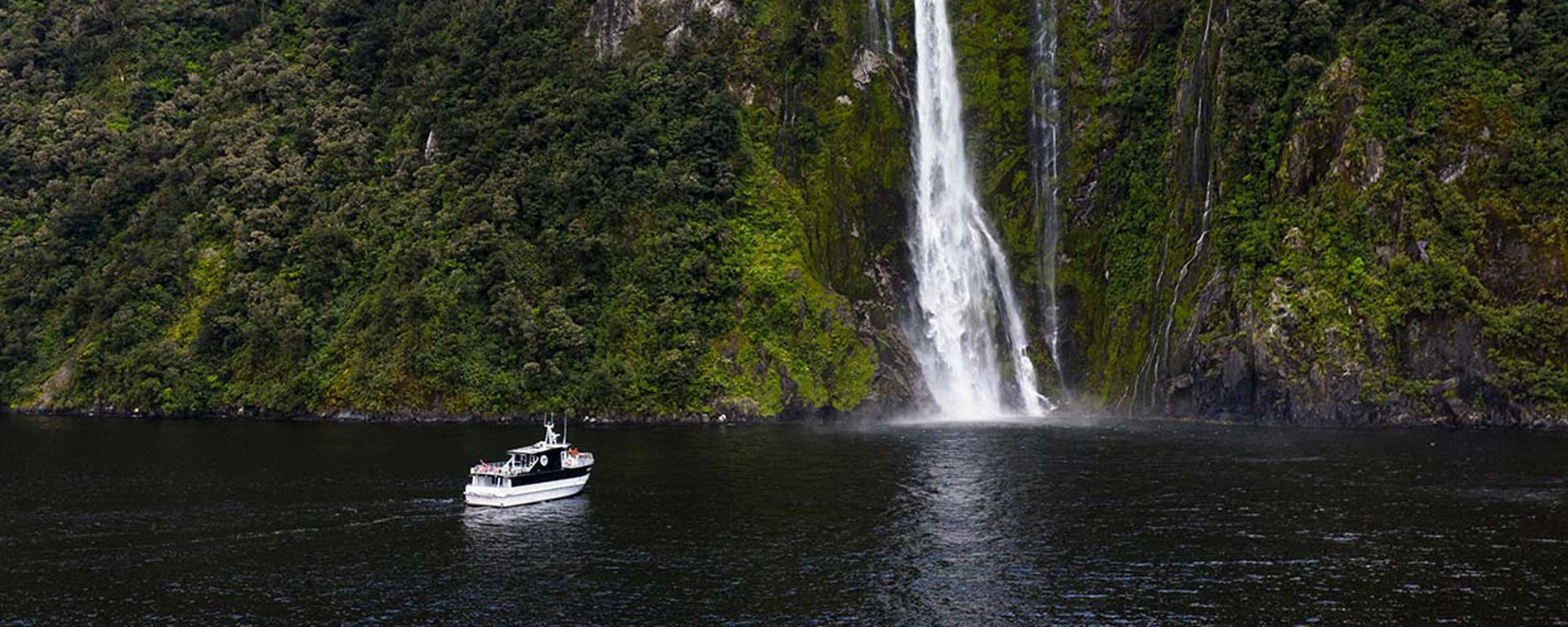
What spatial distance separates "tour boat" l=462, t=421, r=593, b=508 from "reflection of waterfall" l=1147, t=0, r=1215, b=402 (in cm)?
4834

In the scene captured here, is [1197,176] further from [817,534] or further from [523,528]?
[523,528]

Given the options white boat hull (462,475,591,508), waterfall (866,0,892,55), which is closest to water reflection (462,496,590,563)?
white boat hull (462,475,591,508)

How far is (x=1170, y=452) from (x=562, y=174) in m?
54.9

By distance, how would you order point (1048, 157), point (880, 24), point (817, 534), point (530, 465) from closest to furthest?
point (817, 534) → point (530, 465) → point (1048, 157) → point (880, 24)

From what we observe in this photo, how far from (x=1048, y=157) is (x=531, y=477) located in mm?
64148

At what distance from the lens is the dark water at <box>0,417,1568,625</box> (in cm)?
4072

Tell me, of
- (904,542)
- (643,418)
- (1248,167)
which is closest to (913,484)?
(904,542)

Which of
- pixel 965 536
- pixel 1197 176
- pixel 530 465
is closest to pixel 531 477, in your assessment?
pixel 530 465

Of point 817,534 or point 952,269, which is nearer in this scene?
point 817,534

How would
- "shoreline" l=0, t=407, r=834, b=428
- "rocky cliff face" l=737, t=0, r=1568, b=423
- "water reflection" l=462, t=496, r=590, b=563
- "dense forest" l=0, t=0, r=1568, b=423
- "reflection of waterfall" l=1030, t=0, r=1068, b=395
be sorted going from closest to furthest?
"water reflection" l=462, t=496, r=590, b=563
"rocky cliff face" l=737, t=0, r=1568, b=423
"dense forest" l=0, t=0, r=1568, b=423
"shoreline" l=0, t=407, r=834, b=428
"reflection of waterfall" l=1030, t=0, r=1068, b=395

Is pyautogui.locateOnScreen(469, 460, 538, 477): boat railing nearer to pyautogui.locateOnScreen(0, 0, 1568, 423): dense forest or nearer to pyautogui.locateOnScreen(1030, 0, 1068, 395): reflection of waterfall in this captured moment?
pyautogui.locateOnScreen(0, 0, 1568, 423): dense forest

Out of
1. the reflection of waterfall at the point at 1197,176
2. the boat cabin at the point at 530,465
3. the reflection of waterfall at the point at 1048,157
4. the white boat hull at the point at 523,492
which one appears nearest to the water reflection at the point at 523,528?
the white boat hull at the point at 523,492

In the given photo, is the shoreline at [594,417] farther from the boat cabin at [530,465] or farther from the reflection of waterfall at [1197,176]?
the boat cabin at [530,465]

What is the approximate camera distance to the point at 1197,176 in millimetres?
98000
